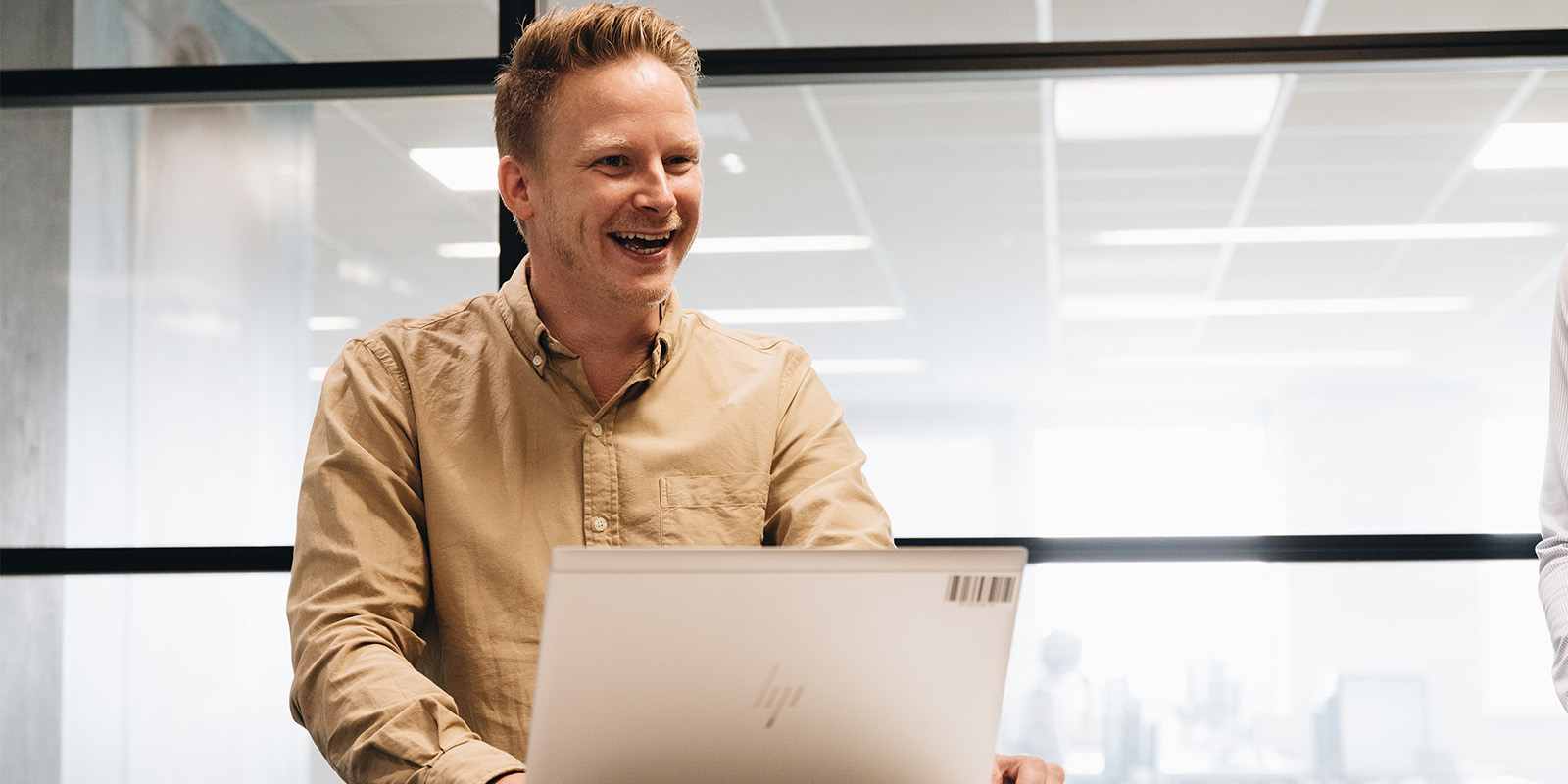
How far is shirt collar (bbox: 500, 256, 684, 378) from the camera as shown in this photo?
58.9 inches

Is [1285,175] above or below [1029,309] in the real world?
above

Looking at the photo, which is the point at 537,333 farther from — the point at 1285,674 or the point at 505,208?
the point at 1285,674

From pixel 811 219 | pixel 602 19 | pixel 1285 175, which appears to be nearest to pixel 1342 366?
pixel 1285 175

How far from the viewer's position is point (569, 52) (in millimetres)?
1477

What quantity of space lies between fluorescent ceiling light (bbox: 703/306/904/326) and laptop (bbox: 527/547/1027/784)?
5.14 feet

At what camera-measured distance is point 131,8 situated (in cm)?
264

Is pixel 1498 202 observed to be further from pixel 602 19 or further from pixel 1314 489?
pixel 602 19

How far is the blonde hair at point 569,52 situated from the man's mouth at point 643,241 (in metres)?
0.18

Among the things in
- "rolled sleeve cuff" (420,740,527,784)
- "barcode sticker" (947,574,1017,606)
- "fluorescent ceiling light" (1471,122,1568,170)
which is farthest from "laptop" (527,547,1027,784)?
"fluorescent ceiling light" (1471,122,1568,170)

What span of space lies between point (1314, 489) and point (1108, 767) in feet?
2.23

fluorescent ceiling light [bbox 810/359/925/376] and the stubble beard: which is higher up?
the stubble beard

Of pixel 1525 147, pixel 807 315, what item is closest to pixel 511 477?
pixel 807 315

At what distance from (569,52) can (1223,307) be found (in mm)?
1476

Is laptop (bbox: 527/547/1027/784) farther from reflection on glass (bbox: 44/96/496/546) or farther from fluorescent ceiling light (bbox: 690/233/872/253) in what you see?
reflection on glass (bbox: 44/96/496/546)
